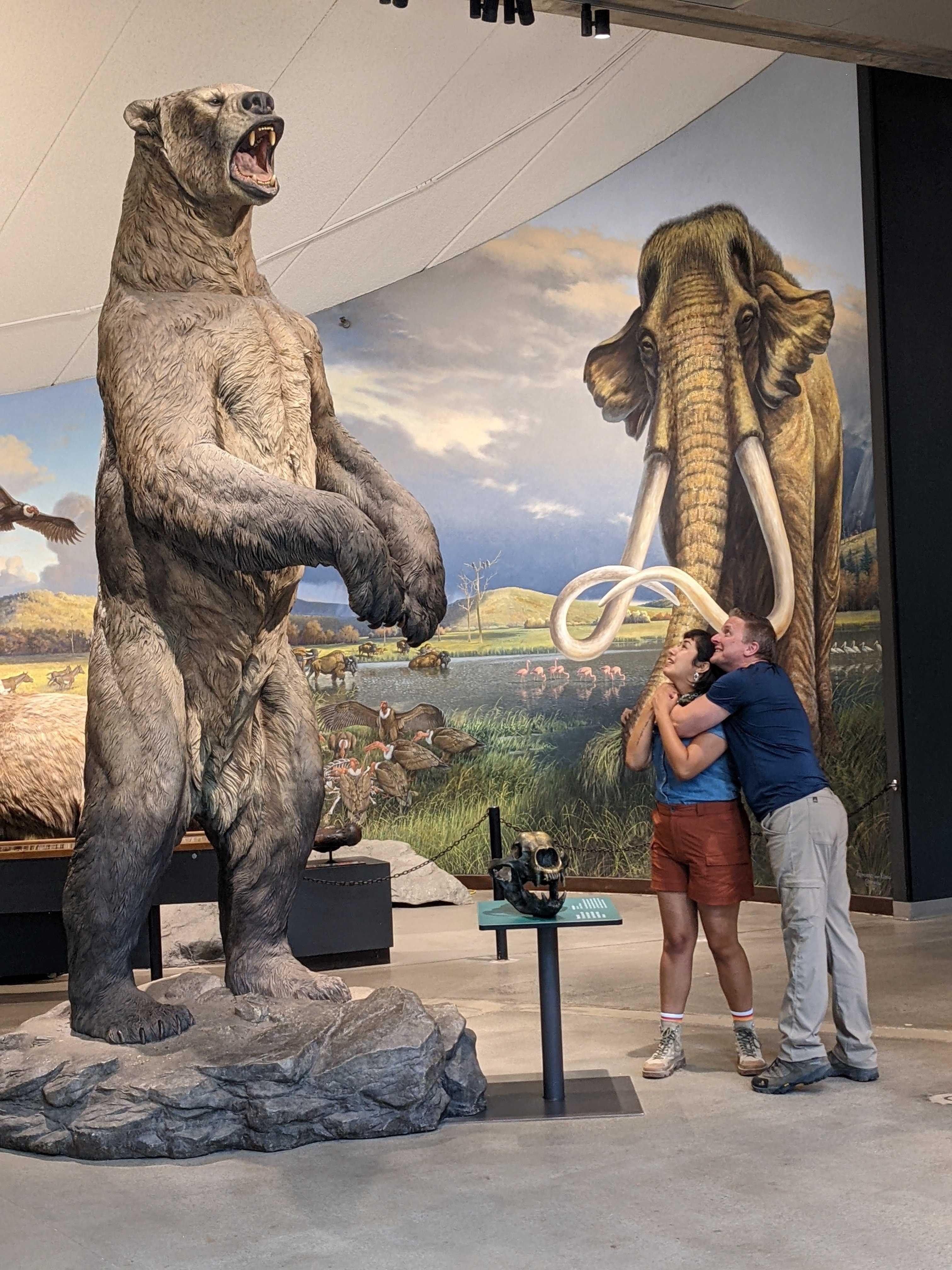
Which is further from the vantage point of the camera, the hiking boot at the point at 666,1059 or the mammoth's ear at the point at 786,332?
the mammoth's ear at the point at 786,332

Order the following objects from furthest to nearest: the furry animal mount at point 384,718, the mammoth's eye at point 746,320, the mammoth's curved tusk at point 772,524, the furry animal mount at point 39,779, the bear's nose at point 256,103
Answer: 1. the furry animal mount at point 384,718
2. the mammoth's eye at point 746,320
3. the mammoth's curved tusk at point 772,524
4. the furry animal mount at point 39,779
5. the bear's nose at point 256,103

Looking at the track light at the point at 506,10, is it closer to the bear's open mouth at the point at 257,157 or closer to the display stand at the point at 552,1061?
the bear's open mouth at the point at 257,157

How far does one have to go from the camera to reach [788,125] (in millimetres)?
7570

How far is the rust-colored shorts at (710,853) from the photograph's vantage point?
153 inches

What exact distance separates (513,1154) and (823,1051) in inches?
38.8

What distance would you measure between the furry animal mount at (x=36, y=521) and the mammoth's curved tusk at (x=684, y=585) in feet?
13.6

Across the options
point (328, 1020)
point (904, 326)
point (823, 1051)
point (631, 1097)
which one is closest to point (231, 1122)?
point (328, 1020)

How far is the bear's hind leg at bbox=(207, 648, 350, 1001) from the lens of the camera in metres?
3.75

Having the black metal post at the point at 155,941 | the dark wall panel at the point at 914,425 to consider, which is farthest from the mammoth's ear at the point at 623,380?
the black metal post at the point at 155,941

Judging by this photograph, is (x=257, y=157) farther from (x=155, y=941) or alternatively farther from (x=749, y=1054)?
(x=155, y=941)

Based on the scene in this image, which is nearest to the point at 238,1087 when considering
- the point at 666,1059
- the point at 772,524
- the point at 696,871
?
the point at 666,1059

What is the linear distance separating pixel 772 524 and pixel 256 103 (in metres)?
4.80

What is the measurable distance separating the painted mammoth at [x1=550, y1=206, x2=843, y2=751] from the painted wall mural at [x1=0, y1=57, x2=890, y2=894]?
0.6 inches

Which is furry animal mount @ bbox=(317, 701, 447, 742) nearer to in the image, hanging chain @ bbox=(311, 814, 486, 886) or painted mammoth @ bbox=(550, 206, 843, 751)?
hanging chain @ bbox=(311, 814, 486, 886)
